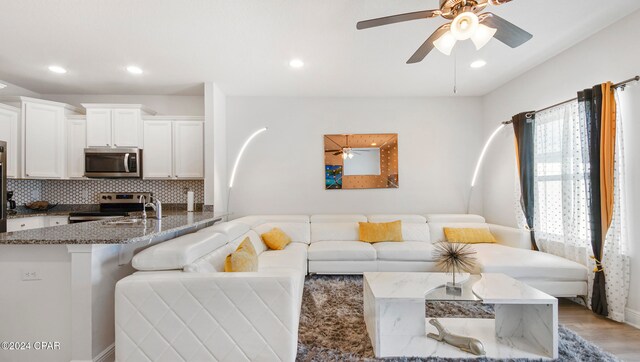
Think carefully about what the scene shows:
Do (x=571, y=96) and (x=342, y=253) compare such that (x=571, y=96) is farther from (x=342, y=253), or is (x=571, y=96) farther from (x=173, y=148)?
(x=173, y=148)

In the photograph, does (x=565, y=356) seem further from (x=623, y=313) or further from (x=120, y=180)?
(x=120, y=180)

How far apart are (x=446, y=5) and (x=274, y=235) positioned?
2888 mm

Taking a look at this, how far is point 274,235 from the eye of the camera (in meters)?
3.53

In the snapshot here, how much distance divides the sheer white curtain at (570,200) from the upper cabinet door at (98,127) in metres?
5.77

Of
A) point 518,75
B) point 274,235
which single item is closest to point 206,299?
point 274,235

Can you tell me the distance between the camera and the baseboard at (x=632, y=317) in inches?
90.9

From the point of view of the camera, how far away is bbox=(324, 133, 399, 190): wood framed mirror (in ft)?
14.9

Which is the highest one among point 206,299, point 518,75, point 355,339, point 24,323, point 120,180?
point 518,75

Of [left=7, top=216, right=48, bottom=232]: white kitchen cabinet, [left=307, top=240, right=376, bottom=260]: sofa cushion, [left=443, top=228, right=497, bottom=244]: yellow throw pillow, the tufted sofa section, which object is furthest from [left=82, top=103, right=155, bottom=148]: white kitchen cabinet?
[left=443, top=228, right=497, bottom=244]: yellow throw pillow

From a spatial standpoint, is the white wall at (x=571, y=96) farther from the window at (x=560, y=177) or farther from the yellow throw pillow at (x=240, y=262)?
the yellow throw pillow at (x=240, y=262)

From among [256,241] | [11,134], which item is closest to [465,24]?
[256,241]

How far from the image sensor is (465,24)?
1681 mm

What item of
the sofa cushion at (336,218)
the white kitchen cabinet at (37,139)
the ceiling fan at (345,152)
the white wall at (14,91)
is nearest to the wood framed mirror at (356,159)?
the ceiling fan at (345,152)

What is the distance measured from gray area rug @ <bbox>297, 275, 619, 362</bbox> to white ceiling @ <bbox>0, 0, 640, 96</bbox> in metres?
2.64
